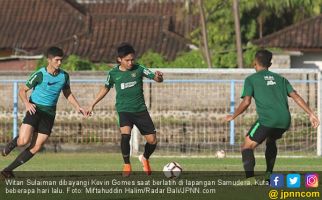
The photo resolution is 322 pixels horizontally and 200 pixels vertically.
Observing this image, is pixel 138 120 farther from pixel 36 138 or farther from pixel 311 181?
pixel 311 181

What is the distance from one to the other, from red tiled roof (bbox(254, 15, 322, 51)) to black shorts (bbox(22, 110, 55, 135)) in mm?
28712

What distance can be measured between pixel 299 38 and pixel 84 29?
1171 centimetres

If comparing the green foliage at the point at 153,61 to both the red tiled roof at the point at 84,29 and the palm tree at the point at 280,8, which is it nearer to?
the palm tree at the point at 280,8

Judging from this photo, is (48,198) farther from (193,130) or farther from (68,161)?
(193,130)

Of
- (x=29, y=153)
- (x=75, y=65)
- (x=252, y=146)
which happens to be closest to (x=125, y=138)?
(x=29, y=153)

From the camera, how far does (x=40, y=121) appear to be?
1741cm

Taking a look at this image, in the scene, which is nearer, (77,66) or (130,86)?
(130,86)

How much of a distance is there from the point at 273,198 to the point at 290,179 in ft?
4.78

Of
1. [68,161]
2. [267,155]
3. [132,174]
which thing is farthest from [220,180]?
[68,161]

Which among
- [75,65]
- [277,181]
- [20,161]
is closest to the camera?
[277,181]

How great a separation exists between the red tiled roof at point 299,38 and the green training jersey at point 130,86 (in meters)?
27.6

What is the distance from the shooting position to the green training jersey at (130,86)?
1823 cm

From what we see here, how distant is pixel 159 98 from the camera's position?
2983cm

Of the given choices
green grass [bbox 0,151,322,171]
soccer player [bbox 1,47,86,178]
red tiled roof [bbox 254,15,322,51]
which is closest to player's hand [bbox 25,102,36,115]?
soccer player [bbox 1,47,86,178]
